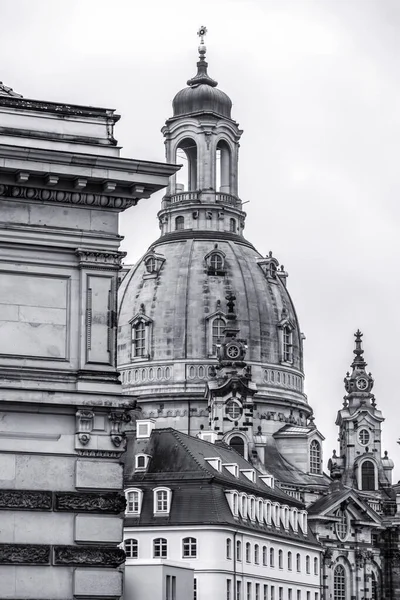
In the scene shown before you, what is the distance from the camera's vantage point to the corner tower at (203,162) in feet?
489

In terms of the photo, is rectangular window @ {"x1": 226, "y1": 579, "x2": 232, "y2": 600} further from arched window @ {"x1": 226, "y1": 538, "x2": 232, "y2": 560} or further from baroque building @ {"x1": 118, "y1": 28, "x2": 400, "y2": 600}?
baroque building @ {"x1": 118, "y1": 28, "x2": 400, "y2": 600}

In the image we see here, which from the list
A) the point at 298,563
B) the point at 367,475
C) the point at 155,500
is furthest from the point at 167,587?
the point at 367,475

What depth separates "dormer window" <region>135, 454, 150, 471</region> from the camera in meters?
103

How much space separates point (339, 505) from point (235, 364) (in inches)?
570

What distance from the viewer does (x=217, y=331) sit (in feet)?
463

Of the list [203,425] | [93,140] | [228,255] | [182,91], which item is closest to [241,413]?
[203,425]

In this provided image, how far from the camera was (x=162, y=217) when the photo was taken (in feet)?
499

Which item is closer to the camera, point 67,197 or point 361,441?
point 67,197

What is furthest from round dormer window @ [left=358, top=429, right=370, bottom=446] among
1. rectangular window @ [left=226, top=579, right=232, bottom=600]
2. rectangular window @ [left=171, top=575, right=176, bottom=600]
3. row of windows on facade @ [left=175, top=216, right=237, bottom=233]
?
rectangular window @ [left=171, top=575, right=176, bottom=600]

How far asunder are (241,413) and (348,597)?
17994mm

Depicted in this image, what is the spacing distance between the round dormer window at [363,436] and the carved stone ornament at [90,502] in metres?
121

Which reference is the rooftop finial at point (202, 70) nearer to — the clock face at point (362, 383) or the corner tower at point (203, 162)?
the corner tower at point (203, 162)

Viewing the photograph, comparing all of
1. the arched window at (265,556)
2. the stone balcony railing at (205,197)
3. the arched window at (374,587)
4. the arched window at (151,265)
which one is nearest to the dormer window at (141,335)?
the arched window at (151,265)

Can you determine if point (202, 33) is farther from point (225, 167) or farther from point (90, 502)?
point (90, 502)
